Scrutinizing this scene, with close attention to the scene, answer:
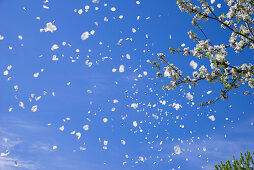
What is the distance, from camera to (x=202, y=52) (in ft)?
24.9

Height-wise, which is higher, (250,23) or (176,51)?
(250,23)

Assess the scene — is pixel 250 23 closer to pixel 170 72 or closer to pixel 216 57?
pixel 216 57

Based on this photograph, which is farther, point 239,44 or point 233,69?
point 239,44

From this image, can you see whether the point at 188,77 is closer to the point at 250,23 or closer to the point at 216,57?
the point at 216,57

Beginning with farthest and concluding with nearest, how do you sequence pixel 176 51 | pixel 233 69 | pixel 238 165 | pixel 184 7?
pixel 238 165 < pixel 176 51 < pixel 184 7 < pixel 233 69

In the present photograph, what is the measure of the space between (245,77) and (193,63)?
1.54m

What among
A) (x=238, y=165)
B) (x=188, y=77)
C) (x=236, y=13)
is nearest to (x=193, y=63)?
(x=188, y=77)

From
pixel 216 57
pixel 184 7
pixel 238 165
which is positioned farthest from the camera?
pixel 238 165

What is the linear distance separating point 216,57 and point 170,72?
1.57 metres

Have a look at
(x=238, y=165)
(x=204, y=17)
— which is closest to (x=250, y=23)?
(x=204, y=17)

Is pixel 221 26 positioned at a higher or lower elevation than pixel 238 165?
higher

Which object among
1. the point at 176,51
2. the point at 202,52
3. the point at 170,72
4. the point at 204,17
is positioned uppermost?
the point at 204,17

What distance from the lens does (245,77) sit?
6645 mm

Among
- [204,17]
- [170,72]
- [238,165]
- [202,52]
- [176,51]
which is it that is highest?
[204,17]
